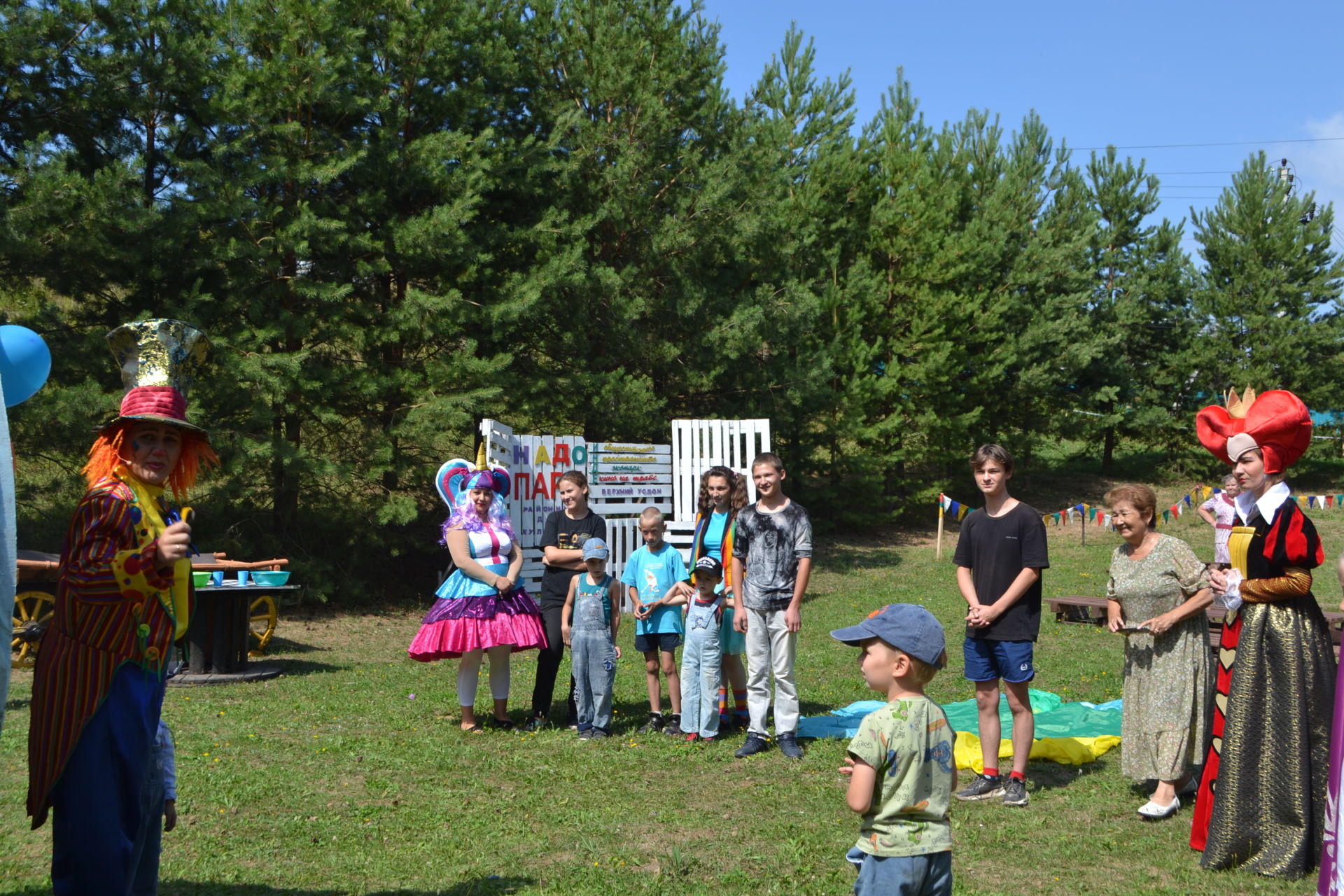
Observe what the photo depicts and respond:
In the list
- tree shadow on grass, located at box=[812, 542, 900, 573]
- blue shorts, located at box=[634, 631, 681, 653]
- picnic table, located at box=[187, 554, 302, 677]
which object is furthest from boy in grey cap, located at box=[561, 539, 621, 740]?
tree shadow on grass, located at box=[812, 542, 900, 573]

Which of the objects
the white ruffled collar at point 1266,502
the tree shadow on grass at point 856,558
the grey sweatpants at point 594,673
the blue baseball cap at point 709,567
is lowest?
the tree shadow on grass at point 856,558

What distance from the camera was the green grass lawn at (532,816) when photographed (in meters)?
4.59

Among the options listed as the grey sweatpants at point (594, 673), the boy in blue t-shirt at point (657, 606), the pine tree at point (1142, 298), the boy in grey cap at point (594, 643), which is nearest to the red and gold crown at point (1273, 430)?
the boy in blue t-shirt at point (657, 606)

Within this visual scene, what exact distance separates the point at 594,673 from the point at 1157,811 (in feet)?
11.5

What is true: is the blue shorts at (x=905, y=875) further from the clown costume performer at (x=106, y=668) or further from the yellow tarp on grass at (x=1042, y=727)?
the yellow tarp on grass at (x=1042, y=727)

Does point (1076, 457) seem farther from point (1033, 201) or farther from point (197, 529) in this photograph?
point (197, 529)

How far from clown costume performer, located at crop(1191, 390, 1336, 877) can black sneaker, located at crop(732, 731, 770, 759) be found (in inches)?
104

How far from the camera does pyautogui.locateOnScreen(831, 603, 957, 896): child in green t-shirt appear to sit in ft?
9.89

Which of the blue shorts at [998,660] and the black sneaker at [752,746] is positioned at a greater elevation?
the blue shorts at [998,660]

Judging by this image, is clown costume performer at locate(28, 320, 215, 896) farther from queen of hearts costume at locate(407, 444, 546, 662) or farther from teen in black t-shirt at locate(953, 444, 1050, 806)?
teen in black t-shirt at locate(953, 444, 1050, 806)

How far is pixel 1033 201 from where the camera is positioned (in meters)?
29.7

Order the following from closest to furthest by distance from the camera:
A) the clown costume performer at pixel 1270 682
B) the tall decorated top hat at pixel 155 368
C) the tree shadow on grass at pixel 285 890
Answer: the tall decorated top hat at pixel 155 368 < the tree shadow on grass at pixel 285 890 < the clown costume performer at pixel 1270 682

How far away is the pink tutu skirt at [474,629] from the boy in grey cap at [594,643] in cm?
32

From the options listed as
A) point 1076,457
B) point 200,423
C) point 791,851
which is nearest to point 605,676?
point 791,851
